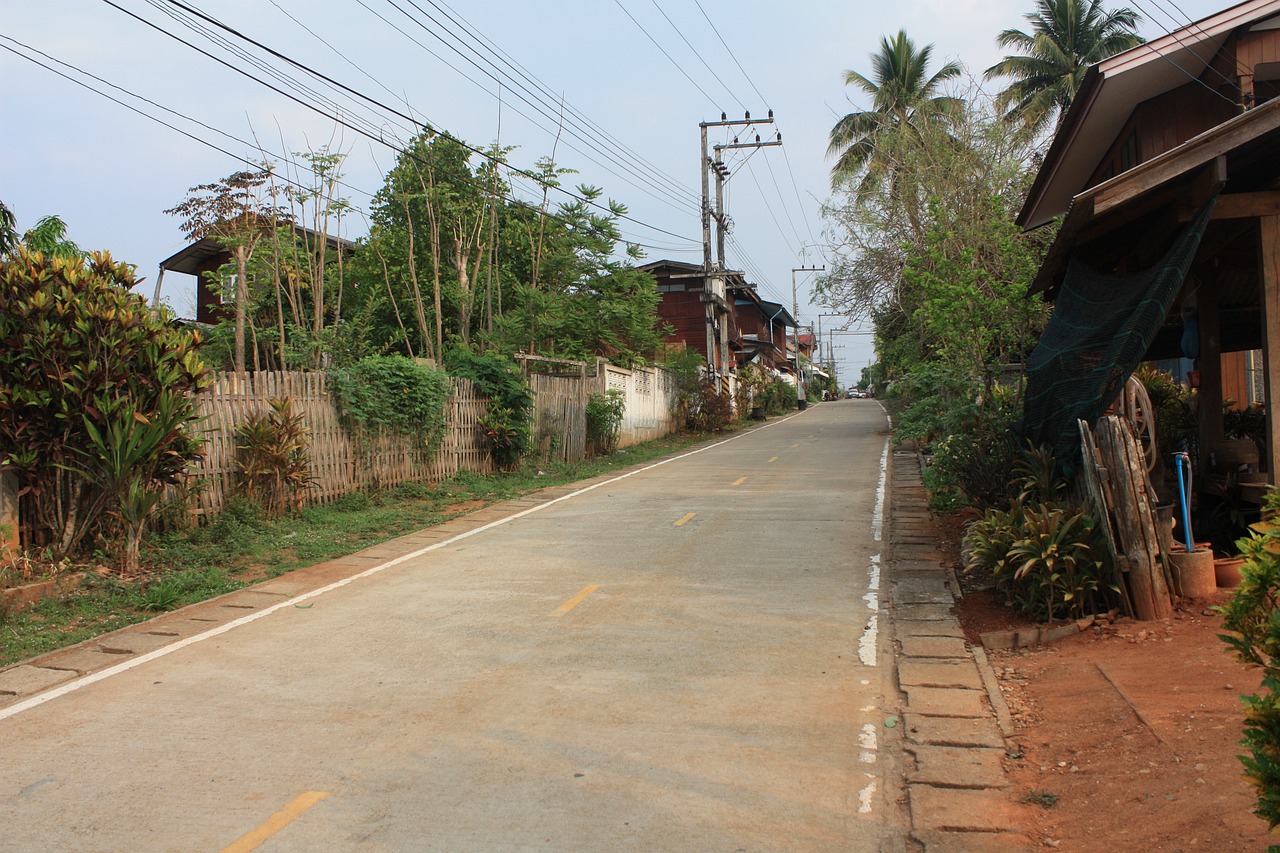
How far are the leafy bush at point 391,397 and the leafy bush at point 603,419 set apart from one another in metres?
7.01

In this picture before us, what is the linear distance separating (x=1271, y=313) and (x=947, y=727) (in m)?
4.75

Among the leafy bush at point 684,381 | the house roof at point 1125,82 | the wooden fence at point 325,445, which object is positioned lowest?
the wooden fence at point 325,445

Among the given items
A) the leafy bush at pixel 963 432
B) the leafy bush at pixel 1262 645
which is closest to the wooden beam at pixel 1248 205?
the leafy bush at pixel 963 432

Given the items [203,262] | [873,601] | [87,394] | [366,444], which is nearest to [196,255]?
[203,262]

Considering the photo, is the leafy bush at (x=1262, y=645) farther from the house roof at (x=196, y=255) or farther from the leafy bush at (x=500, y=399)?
the house roof at (x=196, y=255)

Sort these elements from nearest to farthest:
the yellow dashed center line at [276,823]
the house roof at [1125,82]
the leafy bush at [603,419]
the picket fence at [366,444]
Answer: the yellow dashed center line at [276,823]
the house roof at [1125,82]
the picket fence at [366,444]
the leafy bush at [603,419]

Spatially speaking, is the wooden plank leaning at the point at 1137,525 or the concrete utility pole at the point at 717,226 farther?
the concrete utility pole at the point at 717,226

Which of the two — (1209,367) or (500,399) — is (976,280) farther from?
(500,399)

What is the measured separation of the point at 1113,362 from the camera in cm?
805

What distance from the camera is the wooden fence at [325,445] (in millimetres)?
12906

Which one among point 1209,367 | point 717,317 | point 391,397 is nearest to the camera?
point 1209,367

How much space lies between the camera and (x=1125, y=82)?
12.9m

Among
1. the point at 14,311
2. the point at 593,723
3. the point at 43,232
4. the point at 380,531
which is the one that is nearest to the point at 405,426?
the point at 380,531

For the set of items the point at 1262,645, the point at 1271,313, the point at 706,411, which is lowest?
the point at 1262,645
